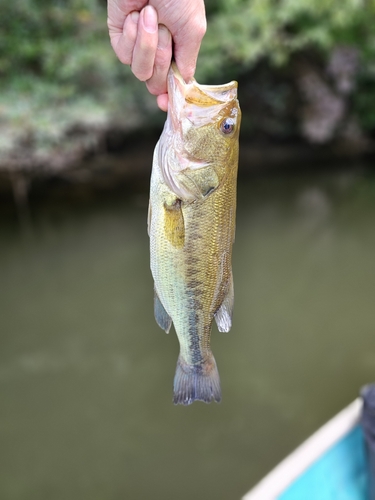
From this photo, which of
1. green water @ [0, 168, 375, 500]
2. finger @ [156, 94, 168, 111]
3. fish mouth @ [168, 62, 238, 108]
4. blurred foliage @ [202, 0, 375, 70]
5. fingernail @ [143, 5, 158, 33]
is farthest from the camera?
blurred foliage @ [202, 0, 375, 70]

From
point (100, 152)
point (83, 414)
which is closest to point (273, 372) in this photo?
point (83, 414)

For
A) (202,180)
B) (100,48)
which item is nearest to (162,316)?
(202,180)

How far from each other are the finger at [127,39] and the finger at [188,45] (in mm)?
112

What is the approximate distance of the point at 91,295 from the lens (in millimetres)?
5520

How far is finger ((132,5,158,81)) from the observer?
3.92 ft

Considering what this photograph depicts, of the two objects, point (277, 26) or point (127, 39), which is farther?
point (277, 26)

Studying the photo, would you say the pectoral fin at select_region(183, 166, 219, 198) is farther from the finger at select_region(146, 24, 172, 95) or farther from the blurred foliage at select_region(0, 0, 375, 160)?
the blurred foliage at select_region(0, 0, 375, 160)

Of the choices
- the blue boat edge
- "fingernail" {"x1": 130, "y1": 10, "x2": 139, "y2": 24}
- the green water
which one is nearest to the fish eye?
"fingernail" {"x1": 130, "y1": 10, "x2": 139, "y2": 24}

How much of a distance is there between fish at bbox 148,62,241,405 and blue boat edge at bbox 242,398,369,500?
1.14 metres

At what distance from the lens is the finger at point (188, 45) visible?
1253mm

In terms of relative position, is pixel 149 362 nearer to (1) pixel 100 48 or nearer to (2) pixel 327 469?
(2) pixel 327 469

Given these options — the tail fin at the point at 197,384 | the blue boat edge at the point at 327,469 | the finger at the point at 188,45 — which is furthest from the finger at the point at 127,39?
the blue boat edge at the point at 327,469

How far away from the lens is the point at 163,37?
1.27m

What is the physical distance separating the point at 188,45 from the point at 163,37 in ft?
0.24
